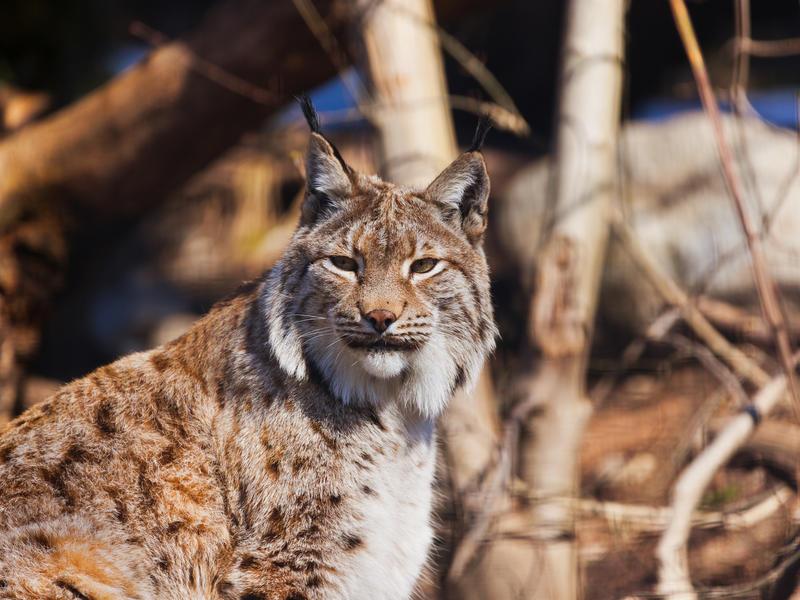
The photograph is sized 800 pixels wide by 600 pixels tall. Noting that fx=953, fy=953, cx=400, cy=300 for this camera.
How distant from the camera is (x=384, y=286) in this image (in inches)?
134

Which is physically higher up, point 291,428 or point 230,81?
point 230,81

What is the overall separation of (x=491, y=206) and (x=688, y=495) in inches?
183

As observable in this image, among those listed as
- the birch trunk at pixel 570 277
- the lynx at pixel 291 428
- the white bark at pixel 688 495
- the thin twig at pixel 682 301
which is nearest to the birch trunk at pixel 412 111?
the birch trunk at pixel 570 277

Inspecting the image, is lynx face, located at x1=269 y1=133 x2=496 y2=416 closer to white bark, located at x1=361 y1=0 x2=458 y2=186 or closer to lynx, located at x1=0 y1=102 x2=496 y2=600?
lynx, located at x1=0 y1=102 x2=496 y2=600

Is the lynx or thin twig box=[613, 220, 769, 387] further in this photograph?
thin twig box=[613, 220, 769, 387]

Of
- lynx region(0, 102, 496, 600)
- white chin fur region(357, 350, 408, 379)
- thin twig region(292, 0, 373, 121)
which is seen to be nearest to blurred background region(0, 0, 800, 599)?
thin twig region(292, 0, 373, 121)

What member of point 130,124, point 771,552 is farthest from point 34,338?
point 771,552

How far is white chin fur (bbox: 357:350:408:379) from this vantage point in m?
3.40

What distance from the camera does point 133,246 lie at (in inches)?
406

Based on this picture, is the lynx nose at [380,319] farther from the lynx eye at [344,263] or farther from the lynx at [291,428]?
the lynx eye at [344,263]

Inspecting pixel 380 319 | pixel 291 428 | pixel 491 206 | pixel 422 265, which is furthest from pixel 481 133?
pixel 491 206

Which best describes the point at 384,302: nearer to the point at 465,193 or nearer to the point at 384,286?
the point at 384,286

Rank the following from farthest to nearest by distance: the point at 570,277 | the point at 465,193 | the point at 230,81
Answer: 1. the point at 230,81
2. the point at 570,277
3. the point at 465,193

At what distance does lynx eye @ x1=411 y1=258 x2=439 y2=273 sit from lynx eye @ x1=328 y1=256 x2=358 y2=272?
22 centimetres
